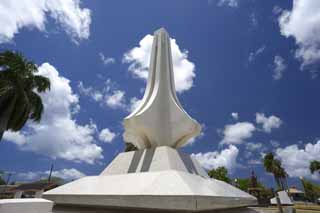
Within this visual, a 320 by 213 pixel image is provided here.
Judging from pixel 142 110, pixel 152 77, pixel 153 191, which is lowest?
pixel 153 191

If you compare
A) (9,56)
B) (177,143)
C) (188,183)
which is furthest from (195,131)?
(9,56)

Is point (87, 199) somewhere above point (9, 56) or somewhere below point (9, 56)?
below

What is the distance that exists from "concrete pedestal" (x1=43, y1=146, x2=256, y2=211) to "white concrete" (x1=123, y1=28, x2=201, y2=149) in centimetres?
129

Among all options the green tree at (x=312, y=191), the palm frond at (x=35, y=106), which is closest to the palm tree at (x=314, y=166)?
the green tree at (x=312, y=191)

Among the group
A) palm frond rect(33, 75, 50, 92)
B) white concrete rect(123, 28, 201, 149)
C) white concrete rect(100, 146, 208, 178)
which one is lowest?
white concrete rect(100, 146, 208, 178)

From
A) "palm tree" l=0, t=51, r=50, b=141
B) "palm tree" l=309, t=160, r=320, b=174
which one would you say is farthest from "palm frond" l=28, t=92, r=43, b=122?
"palm tree" l=309, t=160, r=320, b=174

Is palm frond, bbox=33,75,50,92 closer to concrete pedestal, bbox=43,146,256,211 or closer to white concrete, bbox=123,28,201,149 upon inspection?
white concrete, bbox=123,28,201,149

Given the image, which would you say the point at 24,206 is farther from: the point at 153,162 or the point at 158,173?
the point at 153,162

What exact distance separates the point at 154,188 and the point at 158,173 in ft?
2.95

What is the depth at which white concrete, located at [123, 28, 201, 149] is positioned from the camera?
9750 mm

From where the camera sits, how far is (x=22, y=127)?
640 inches

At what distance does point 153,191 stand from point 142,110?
16.9 ft

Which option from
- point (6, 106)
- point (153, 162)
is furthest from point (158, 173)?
point (6, 106)

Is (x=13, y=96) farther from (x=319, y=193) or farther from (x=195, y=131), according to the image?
(x=319, y=193)
